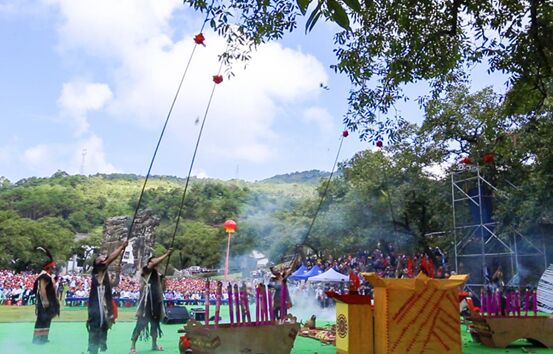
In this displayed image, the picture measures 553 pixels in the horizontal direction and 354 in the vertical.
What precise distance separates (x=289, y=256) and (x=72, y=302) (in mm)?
18977

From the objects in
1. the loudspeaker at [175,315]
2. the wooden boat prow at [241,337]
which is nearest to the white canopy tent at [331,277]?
the loudspeaker at [175,315]

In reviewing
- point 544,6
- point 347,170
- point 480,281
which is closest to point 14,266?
point 347,170

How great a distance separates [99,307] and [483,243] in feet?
49.9

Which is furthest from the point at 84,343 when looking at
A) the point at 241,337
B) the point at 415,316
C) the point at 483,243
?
the point at 483,243

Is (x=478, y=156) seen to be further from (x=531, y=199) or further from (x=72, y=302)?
(x=72, y=302)

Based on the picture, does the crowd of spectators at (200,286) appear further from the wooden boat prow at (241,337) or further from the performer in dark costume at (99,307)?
the performer in dark costume at (99,307)

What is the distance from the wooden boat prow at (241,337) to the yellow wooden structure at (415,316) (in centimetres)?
115

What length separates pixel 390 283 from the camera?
664cm

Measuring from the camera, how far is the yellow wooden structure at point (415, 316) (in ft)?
21.3

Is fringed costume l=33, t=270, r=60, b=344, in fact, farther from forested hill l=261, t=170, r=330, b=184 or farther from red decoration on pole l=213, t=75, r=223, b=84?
forested hill l=261, t=170, r=330, b=184

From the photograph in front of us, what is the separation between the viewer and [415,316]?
6.59 m

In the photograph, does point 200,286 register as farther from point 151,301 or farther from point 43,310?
point 151,301

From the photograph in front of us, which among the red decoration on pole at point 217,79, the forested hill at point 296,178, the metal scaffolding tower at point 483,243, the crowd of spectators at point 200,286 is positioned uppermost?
the forested hill at point 296,178

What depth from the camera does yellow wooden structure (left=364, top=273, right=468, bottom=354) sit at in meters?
6.49
